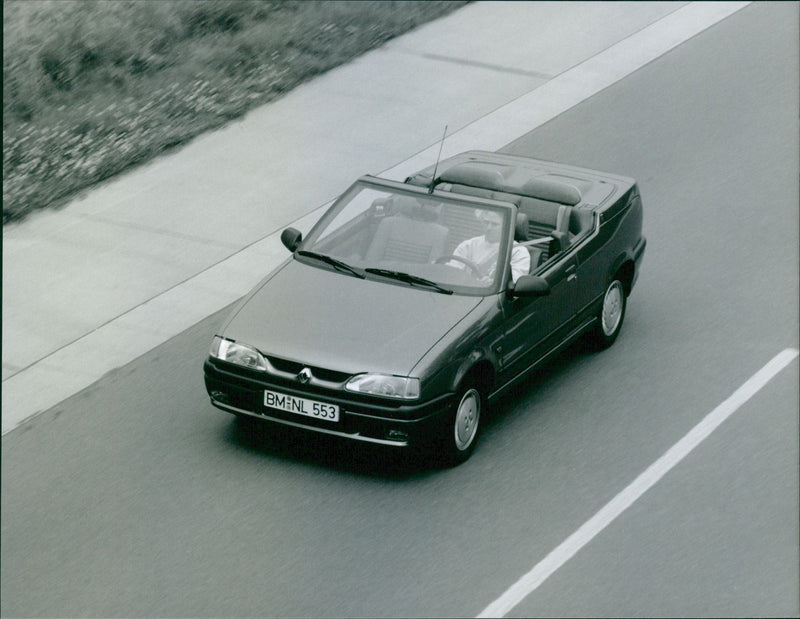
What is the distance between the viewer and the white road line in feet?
26.7

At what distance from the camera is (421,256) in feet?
32.5

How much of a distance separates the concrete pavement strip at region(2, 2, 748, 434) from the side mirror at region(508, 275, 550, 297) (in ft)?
10.2

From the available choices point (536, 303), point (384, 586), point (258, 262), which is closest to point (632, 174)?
point (258, 262)

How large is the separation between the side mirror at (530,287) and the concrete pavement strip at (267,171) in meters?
3.11

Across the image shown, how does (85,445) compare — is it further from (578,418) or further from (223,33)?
(223,33)

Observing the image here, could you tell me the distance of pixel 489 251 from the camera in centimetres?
991

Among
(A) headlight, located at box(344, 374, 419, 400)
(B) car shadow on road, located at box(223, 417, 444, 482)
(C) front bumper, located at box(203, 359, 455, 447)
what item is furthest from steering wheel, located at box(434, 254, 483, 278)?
(B) car shadow on road, located at box(223, 417, 444, 482)

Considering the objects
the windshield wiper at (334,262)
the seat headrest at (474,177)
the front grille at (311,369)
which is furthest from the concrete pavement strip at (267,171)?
the seat headrest at (474,177)

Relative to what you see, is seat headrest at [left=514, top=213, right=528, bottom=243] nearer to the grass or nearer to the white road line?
the white road line

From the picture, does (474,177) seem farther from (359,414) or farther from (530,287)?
(359,414)

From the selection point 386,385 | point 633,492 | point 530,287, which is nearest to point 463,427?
point 386,385

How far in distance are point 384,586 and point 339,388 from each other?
1351 mm

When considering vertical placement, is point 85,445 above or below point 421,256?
below

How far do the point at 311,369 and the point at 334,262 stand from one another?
117cm
